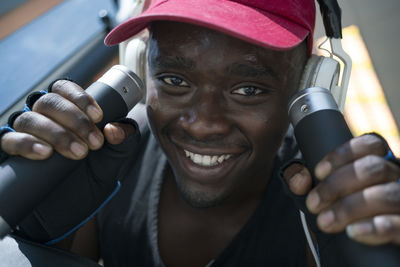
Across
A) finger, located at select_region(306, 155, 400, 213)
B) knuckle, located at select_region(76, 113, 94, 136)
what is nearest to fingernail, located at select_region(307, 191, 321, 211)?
finger, located at select_region(306, 155, 400, 213)

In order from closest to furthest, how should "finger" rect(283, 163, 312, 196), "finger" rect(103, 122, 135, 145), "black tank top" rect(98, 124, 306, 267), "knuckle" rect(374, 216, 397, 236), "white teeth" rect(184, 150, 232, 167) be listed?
"knuckle" rect(374, 216, 397, 236) → "finger" rect(283, 163, 312, 196) → "finger" rect(103, 122, 135, 145) → "white teeth" rect(184, 150, 232, 167) → "black tank top" rect(98, 124, 306, 267)

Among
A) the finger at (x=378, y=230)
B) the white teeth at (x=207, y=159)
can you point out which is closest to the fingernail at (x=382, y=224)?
the finger at (x=378, y=230)

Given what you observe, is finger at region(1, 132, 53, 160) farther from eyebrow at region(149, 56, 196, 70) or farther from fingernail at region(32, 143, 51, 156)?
eyebrow at region(149, 56, 196, 70)

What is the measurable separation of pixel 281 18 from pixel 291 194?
0.38 m

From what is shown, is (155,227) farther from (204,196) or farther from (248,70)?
(248,70)

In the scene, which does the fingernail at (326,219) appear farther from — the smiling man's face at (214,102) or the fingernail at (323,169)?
the smiling man's face at (214,102)

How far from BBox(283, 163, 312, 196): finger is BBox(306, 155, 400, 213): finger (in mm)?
59

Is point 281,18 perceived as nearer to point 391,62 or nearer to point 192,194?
point 192,194

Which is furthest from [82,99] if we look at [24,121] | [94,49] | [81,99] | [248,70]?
[94,49]

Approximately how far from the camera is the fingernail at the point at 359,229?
1.73ft

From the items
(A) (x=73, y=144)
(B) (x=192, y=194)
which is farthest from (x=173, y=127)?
(A) (x=73, y=144)

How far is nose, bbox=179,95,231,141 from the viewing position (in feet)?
2.80

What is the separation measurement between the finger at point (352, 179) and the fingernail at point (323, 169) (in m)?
0.01

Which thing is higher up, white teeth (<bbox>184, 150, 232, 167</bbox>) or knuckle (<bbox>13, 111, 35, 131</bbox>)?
knuckle (<bbox>13, 111, 35, 131</bbox>)
